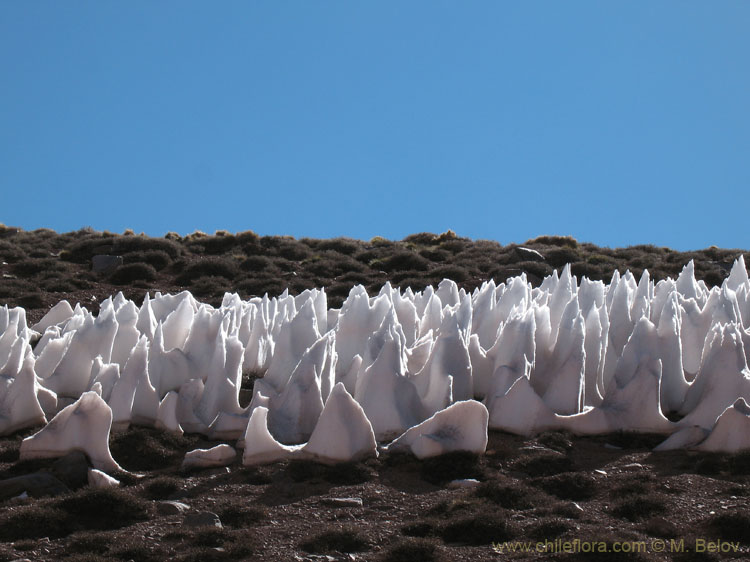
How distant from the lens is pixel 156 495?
6145 millimetres

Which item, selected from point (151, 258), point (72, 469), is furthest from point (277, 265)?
point (72, 469)

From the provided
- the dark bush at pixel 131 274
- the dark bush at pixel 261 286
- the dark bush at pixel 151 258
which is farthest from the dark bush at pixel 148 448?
the dark bush at pixel 151 258

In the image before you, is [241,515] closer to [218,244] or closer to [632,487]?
[632,487]

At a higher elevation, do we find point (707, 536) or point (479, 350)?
point (479, 350)

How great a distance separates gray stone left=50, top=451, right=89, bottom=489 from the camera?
6406 millimetres

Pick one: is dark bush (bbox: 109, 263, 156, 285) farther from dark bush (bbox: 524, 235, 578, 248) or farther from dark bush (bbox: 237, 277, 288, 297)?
dark bush (bbox: 524, 235, 578, 248)

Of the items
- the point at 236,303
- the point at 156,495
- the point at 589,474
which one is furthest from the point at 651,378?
the point at 236,303

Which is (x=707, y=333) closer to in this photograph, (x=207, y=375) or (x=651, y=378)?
(x=651, y=378)

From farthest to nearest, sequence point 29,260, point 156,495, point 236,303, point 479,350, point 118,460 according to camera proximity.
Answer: point 29,260 < point 236,303 < point 479,350 < point 118,460 < point 156,495

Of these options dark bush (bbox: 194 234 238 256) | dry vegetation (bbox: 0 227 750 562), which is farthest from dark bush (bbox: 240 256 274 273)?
dry vegetation (bbox: 0 227 750 562)

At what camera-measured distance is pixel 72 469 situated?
651 cm

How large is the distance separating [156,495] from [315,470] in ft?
3.73

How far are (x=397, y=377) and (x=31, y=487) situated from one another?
2921 millimetres

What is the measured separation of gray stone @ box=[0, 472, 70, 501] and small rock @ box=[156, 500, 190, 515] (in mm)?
885
